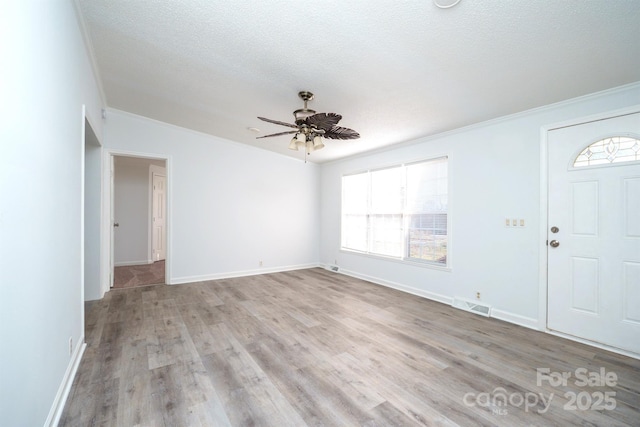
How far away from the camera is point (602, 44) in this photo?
1.93 meters

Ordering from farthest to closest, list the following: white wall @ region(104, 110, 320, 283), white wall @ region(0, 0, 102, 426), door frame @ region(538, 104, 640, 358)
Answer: white wall @ region(104, 110, 320, 283) → door frame @ region(538, 104, 640, 358) → white wall @ region(0, 0, 102, 426)

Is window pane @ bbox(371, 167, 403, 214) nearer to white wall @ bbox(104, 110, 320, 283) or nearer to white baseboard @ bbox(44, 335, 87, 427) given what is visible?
white wall @ bbox(104, 110, 320, 283)

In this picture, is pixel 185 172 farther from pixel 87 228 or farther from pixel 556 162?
pixel 556 162

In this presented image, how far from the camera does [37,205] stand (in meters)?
1.37

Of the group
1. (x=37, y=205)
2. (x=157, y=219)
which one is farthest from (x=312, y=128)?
(x=157, y=219)

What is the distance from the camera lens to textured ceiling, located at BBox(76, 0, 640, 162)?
5.85ft

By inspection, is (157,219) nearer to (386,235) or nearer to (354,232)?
(354,232)

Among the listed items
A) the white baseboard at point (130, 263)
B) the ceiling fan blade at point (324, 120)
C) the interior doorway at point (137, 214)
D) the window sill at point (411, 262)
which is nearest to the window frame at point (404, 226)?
the window sill at point (411, 262)

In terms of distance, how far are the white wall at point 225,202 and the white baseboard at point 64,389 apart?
96.5 inches

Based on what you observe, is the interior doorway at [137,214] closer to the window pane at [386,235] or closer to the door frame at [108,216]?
the door frame at [108,216]

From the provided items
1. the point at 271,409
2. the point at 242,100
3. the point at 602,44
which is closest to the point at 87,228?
the point at 242,100

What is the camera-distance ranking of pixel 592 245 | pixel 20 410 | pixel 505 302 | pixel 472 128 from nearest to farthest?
pixel 20 410
pixel 592 245
pixel 505 302
pixel 472 128


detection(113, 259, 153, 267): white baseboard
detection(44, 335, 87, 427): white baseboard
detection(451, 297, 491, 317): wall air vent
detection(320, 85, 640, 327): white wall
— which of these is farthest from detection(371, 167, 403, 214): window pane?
detection(113, 259, 153, 267): white baseboard

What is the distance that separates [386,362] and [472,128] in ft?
10.2
